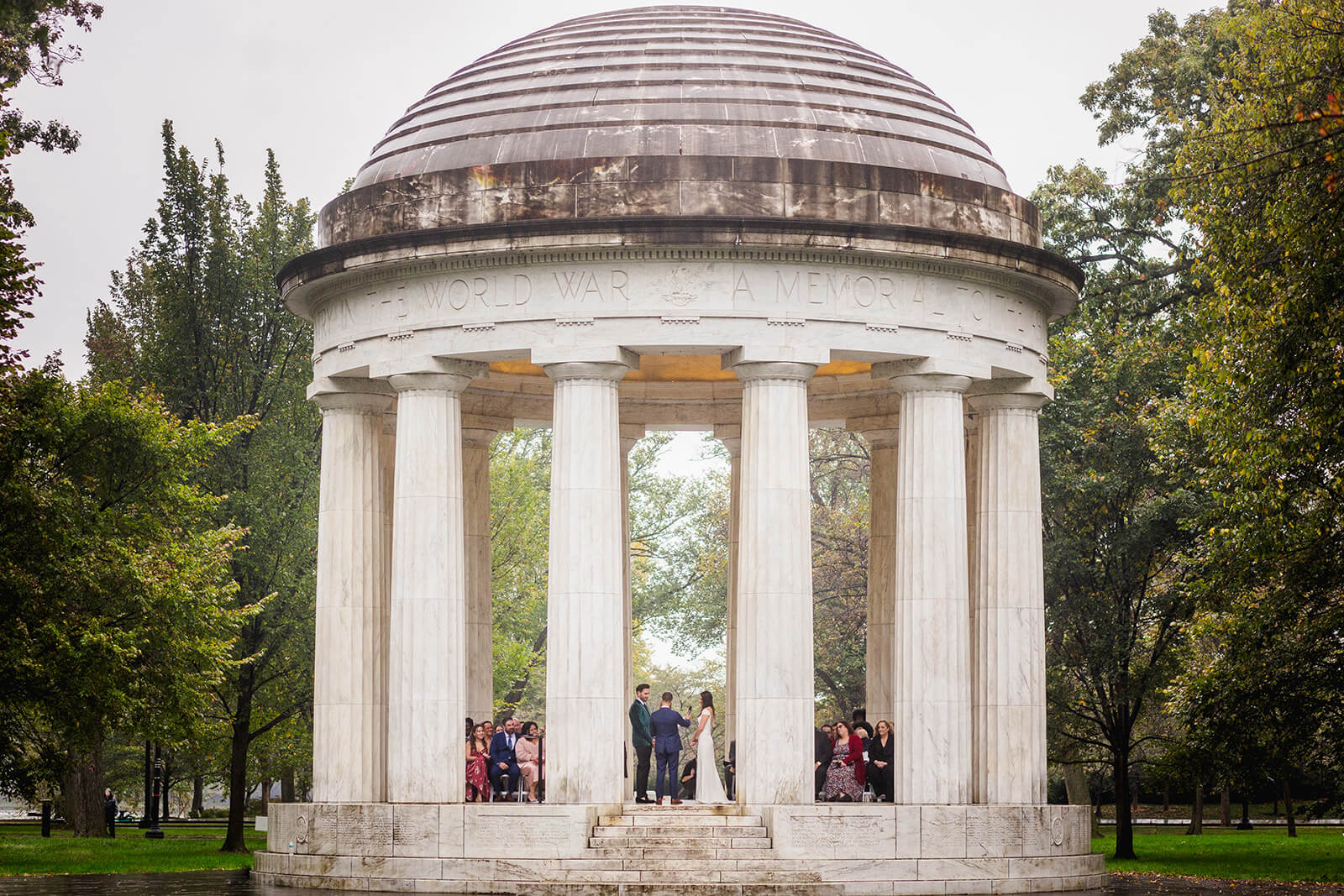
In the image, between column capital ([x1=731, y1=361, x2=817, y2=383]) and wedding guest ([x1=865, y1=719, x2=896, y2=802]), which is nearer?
column capital ([x1=731, y1=361, x2=817, y2=383])

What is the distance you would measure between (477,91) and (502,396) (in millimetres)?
9307

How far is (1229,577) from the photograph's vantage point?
125ft

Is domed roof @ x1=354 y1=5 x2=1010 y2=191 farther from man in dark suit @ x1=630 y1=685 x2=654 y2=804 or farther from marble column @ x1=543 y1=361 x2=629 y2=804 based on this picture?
man in dark suit @ x1=630 y1=685 x2=654 y2=804

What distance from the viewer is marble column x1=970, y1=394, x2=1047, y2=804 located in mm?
38469

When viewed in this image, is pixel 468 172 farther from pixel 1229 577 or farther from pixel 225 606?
pixel 225 606

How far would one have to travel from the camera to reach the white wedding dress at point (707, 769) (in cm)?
3797

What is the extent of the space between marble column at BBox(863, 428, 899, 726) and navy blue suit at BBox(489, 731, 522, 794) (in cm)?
1100

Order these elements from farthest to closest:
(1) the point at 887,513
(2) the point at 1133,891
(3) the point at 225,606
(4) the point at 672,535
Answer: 1. (4) the point at 672,535
2. (3) the point at 225,606
3. (1) the point at 887,513
4. (2) the point at 1133,891

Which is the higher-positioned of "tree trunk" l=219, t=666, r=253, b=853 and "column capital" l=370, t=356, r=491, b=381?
"column capital" l=370, t=356, r=491, b=381

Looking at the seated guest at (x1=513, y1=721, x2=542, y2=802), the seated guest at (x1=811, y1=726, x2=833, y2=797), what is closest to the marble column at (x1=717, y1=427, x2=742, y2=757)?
the seated guest at (x1=811, y1=726, x2=833, y2=797)

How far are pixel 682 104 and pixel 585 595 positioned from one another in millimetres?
11805

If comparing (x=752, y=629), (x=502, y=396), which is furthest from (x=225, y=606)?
(x=752, y=629)

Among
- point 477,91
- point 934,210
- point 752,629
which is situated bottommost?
point 752,629

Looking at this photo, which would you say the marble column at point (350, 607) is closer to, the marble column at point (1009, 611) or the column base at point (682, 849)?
the column base at point (682, 849)
